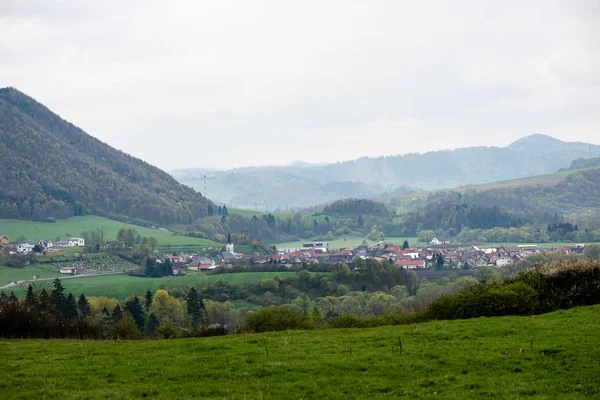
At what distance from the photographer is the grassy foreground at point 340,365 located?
48.0 ft

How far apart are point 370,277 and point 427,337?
3193 inches

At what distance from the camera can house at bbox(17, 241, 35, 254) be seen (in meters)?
133

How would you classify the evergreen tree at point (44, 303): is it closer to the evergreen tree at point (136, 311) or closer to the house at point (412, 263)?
the evergreen tree at point (136, 311)

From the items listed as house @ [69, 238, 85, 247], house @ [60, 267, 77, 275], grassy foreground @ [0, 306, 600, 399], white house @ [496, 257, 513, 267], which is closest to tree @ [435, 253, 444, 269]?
white house @ [496, 257, 513, 267]

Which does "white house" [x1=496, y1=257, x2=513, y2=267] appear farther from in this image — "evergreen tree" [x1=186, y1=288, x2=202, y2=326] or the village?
"evergreen tree" [x1=186, y1=288, x2=202, y2=326]

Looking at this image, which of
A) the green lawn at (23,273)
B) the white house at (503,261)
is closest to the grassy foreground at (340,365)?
the green lawn at (23,273)

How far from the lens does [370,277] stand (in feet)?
327

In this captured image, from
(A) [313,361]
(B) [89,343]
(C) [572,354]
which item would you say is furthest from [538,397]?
(B) [89,343]

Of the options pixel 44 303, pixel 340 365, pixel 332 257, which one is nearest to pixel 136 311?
pixel 44 303

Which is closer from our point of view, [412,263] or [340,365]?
[340,365]

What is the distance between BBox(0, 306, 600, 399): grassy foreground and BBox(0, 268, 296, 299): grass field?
73.2m

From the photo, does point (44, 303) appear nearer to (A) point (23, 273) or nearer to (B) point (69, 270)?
(A) point (23, 273)

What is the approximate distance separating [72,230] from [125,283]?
7506 centimetres

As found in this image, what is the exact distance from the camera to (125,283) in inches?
3979
